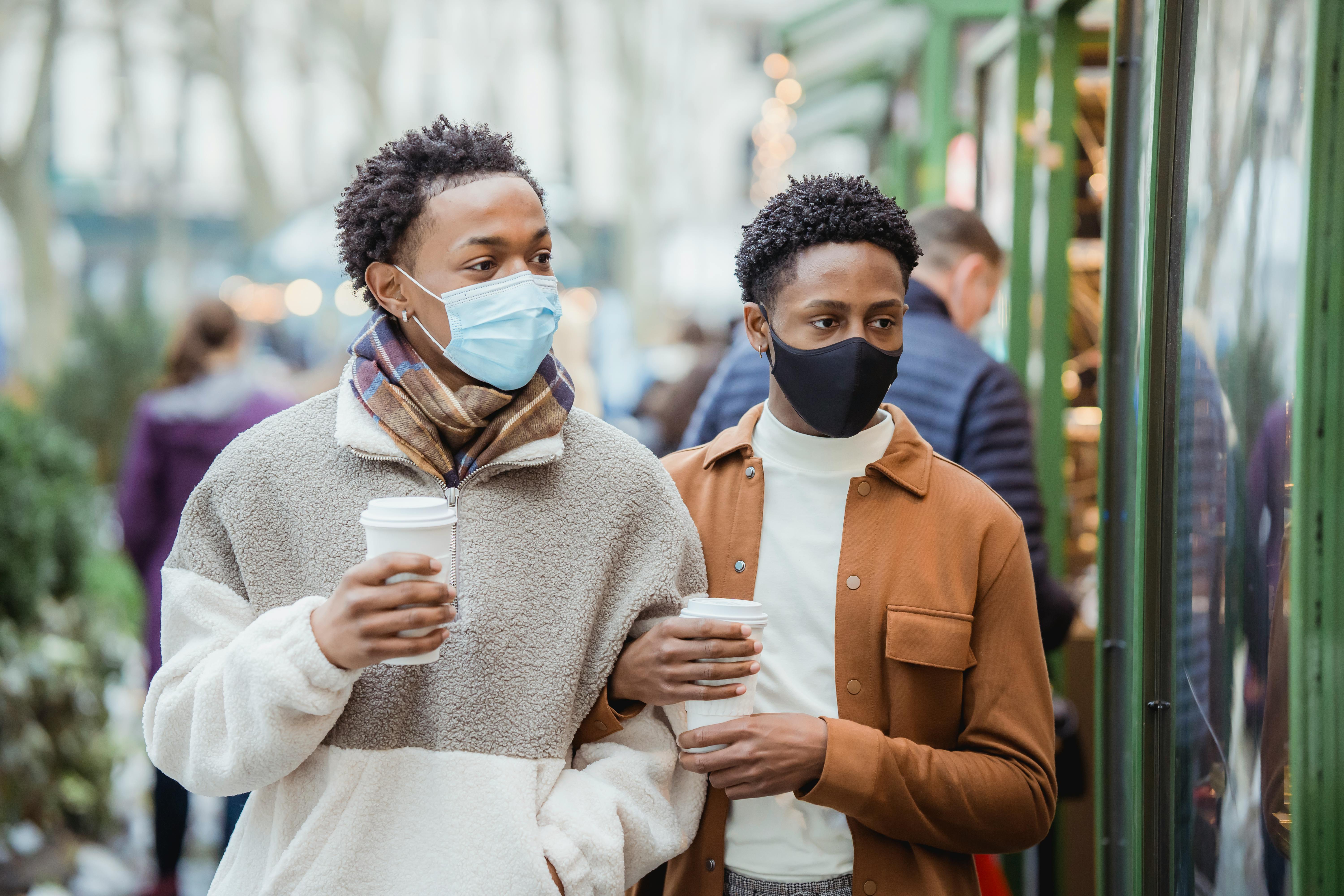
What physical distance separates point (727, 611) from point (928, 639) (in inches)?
13.2

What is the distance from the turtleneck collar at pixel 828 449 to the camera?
1917 millimetres

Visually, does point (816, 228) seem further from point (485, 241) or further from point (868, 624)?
point (868, 624)

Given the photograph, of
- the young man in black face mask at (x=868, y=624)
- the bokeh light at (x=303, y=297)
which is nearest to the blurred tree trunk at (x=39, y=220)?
the bokeh light at (x=303, y=297)

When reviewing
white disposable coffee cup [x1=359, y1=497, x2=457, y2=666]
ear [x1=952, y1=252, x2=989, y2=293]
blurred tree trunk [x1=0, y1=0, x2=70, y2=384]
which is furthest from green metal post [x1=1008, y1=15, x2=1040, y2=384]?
blurred tree trunk [x1=0, y1=0, x2=70, y2=384]

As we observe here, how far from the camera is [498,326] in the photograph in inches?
69.8

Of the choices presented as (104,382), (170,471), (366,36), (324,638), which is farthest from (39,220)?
(324,638)

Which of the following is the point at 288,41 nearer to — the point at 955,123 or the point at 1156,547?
the point at 955,123

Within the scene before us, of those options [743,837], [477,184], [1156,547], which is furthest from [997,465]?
[477,184]

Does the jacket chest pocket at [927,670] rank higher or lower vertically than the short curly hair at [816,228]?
lower

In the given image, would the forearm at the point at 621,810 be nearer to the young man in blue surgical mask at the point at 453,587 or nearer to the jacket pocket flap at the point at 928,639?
the young man in blue surgical mask at the point at 453,587

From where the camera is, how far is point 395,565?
146 cm

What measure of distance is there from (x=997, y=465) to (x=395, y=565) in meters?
1.84

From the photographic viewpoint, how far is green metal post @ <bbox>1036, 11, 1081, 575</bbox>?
4.34 metres

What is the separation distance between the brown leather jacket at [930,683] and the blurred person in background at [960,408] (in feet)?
3.22
